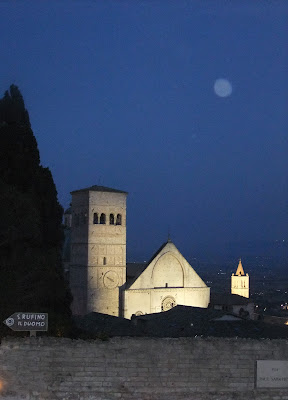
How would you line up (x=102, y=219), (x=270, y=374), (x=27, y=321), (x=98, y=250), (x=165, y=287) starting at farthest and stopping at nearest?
(x=102, y=219)
(x=165, y=287)
(x=98, y=250)
(x=270, y=374)
(x=27, y=321)

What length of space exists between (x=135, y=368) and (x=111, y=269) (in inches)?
1309

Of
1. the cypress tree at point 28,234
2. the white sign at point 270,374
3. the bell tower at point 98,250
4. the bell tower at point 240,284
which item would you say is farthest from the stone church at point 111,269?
the white sign at point 270,374

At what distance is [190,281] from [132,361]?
3559 centimetres

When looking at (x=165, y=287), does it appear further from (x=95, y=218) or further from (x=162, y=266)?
(x=95, y=218)

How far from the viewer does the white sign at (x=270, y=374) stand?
17.2m

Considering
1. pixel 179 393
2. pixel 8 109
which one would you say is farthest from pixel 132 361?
pixel 8 109

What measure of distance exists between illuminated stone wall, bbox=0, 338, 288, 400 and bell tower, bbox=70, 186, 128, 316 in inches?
1274

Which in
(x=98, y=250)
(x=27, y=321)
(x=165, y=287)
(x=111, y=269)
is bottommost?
(x=27, y=321)

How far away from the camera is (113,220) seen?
50.8 m

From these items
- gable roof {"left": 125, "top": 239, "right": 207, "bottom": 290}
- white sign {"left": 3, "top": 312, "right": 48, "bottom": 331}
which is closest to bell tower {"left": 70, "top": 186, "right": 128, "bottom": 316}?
gable roof {"left": 125, "top": 239, "right": 207, "bottom": 290}

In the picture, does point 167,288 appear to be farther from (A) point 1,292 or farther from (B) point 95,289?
(A) point 1,292

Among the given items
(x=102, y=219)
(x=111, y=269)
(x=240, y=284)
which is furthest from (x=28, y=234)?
(x=240, y=284)

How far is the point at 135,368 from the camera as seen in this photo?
16797mm

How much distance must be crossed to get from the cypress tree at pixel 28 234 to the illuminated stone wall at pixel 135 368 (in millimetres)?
928
